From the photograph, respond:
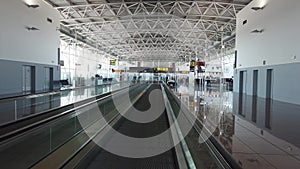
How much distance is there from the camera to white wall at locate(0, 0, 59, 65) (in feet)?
49.4

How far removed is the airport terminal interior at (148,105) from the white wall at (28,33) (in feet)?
0.26

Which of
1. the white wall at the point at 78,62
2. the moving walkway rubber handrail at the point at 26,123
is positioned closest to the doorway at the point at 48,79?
the white wall at the point at 78,62

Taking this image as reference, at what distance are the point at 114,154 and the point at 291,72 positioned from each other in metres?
11.0

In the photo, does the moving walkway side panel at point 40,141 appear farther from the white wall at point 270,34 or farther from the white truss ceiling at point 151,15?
the white truss ceiling at point 151,15

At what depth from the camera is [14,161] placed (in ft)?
12.3

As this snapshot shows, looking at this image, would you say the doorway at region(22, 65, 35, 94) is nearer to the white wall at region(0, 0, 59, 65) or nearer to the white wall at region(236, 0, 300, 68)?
the white wall at region(0, 0, 59, 65)

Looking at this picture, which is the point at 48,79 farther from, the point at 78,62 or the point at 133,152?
the point at 78,62

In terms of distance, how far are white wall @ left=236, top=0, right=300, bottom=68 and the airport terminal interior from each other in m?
0.06

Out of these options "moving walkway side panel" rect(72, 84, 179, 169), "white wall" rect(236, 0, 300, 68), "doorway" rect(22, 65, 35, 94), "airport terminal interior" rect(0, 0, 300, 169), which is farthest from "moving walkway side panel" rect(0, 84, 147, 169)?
"doorway" rect(22, 65, 35, 94)

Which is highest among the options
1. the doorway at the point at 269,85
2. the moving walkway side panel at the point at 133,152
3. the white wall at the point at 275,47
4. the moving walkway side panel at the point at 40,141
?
the white wall at the point at 275,47

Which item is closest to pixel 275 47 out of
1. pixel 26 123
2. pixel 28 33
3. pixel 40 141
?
pixel 26 123

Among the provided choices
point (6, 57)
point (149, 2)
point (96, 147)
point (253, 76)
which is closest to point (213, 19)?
point (149, 2)

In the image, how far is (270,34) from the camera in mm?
15148

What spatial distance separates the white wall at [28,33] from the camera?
1505 centimetres
